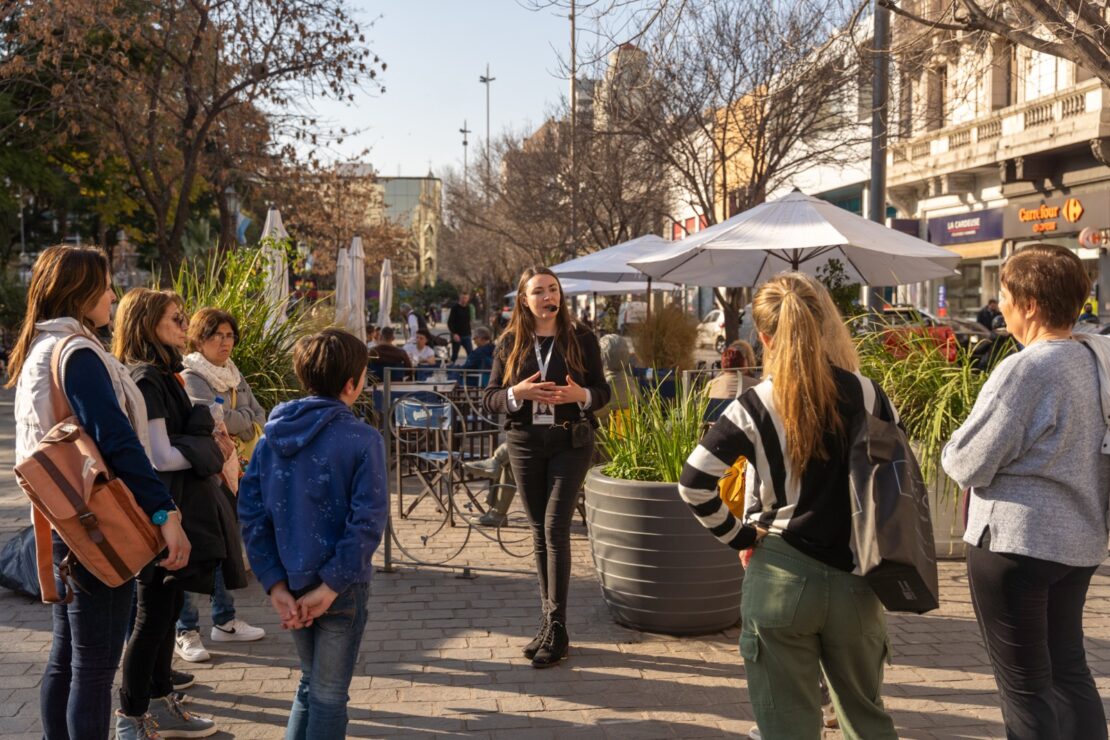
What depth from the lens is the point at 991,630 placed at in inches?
121

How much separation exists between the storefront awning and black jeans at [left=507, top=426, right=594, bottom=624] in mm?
25674

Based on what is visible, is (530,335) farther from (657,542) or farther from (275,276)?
(275,276)

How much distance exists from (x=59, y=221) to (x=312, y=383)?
105 feet

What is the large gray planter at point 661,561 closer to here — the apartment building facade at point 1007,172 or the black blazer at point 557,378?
the black blazer at point 557,378

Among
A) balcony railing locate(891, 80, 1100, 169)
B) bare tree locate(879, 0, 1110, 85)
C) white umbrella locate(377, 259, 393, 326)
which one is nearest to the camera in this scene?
bare tree locate(879, 0, 1110, 85)

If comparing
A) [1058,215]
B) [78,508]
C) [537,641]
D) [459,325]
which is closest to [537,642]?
[537,641]

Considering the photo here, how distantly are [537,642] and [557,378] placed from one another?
1266mm

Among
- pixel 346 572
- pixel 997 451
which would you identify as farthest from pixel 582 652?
pixel 997 451

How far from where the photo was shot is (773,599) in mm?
2756

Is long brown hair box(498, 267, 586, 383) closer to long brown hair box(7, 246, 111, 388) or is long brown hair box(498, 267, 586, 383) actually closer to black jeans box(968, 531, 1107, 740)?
long brown hair box(7, 246, 111, 388)

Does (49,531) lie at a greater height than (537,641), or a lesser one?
greater

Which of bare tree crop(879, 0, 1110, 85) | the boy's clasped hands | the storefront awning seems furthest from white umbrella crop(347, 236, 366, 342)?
the storefront awning

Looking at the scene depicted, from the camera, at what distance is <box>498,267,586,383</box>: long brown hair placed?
4953 millimetres

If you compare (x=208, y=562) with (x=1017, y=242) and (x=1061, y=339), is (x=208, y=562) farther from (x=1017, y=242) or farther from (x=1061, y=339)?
(x=1017, y=242)
